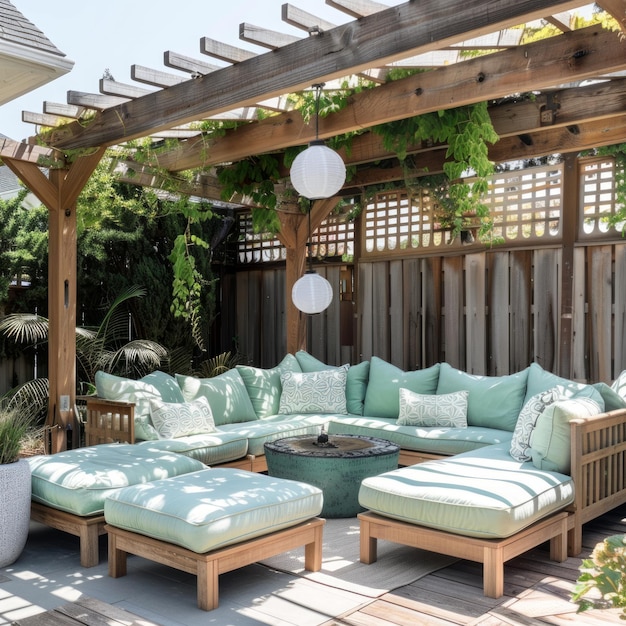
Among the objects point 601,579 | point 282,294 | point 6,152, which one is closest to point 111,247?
point 282,294

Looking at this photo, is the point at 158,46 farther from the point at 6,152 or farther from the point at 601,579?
the point at 601,579

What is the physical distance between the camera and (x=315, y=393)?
6.09 meters

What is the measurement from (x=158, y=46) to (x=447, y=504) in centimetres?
1365

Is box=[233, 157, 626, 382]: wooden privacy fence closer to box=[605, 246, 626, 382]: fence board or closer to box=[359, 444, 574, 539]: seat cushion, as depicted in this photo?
box=[605, 246, 626, 382]: fence board

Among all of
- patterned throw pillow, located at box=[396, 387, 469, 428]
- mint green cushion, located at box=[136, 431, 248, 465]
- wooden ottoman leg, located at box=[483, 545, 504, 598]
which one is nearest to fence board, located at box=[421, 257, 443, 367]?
patterned throw pillow, located at box=[396, 387, 469, 428]

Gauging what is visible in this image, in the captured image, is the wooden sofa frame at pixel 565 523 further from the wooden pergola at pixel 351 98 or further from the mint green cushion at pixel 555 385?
the wooden pergola at pixel 351 98

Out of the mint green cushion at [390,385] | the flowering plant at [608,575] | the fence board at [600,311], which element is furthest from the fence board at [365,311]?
the flowering plant at [608,575]

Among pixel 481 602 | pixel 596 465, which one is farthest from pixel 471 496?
pixel 596 465

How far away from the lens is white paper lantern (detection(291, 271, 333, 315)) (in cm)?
524

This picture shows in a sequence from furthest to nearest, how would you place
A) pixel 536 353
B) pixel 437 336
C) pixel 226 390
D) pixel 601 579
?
pixel 437 336
pixel 536 353
pixel 226 390
pixel 601 579

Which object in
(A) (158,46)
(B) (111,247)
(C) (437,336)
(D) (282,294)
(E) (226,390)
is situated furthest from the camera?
(A) (158,46)

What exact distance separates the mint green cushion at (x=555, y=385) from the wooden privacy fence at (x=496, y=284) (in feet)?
3.38

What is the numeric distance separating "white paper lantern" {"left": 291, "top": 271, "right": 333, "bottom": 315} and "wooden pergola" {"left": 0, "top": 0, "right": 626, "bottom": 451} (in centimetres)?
100

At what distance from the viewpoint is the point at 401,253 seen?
722cm
